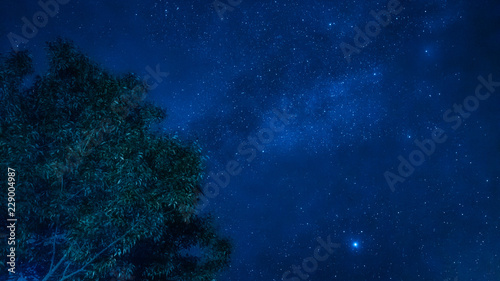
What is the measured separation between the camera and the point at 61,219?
9570mm

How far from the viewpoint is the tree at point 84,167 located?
347 inches

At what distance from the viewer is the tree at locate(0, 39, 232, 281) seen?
8820 millimetres

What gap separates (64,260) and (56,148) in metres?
2.91

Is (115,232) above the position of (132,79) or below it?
below

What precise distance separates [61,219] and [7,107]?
114 inches

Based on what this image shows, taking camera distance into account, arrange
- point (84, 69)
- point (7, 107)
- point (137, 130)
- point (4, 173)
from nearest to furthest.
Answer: point (4, 173) → point (7, 107) → point (137, 130) → point (84, 69)

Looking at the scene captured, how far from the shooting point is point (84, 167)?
9430mm

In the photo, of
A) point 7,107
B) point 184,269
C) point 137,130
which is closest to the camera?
point 7,107

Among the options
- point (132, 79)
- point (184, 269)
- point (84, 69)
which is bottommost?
point (184, 269)

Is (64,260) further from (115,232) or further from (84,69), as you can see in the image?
(84,69)

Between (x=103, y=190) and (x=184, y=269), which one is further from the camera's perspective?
(x=184, y=269)

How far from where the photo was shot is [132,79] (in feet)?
34.0

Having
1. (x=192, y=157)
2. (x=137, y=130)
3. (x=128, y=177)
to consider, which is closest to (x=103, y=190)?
(x=128, y=177)

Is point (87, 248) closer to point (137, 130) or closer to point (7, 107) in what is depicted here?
point (137, 130)
